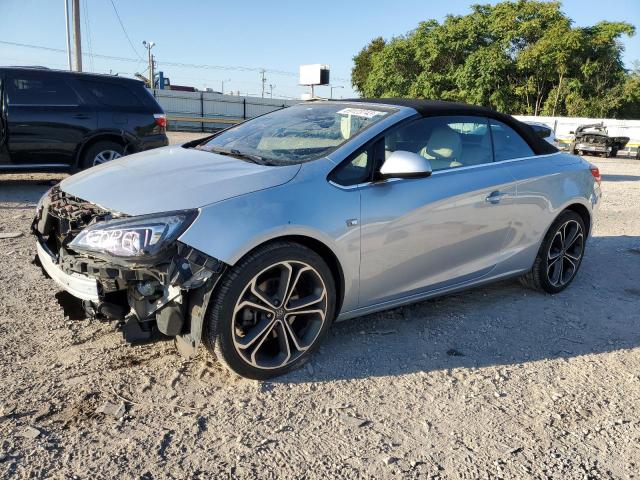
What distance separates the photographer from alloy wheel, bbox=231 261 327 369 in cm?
293

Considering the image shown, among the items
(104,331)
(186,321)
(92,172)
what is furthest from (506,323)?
(92,172)

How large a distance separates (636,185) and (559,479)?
13.5 metres

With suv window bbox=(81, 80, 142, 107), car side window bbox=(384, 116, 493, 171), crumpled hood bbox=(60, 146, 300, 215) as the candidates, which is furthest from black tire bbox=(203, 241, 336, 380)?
suv window bbox=(81, 80, 142, 107)

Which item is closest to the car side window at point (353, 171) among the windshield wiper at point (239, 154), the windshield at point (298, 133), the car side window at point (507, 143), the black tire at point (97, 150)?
the windshield at point (298, 133)

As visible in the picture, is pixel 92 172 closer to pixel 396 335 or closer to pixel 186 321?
pixel 186 321

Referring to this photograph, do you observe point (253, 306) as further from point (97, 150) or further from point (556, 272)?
point (97, 150)

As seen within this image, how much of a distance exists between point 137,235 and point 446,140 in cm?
230

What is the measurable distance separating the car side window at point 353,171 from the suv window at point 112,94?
258 inches

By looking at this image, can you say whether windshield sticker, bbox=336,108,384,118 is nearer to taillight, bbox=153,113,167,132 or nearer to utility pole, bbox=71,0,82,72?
taillight, bbox=153,113,167,132

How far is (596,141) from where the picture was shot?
25.3 m

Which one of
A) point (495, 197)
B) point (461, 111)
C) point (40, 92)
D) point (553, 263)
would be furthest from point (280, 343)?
point (40, 92)

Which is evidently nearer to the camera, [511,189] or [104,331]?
[104,331]

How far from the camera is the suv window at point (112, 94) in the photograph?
854cm

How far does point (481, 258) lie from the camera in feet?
13.2
